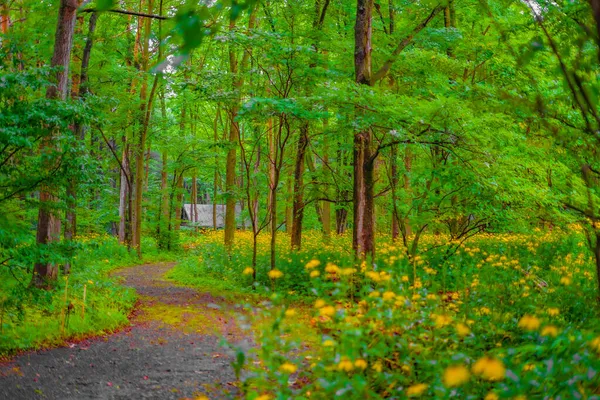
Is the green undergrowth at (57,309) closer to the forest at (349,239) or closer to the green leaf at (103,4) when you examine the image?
the forest at (349,239)

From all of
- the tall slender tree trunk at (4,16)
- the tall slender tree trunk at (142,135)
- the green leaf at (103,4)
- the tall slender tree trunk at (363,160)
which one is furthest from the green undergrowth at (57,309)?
the tall slender tree trunk at (142,135)

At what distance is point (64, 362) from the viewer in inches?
230

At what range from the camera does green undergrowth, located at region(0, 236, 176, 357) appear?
6.26 metres

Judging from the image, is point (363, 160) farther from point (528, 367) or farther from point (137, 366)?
point (528, 367)

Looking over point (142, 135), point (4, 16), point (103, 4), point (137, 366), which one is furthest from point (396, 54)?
point (142, 135)

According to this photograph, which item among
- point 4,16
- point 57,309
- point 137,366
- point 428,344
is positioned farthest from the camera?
point 4,16

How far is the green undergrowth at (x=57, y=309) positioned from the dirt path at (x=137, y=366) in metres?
0.25

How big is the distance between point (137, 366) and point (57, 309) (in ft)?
7.74

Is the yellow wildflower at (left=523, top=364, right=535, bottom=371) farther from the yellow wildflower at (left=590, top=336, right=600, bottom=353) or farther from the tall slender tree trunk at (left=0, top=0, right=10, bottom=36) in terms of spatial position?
the tall slender tree trunk at (left=0, top=0, right=10, bottom=36)

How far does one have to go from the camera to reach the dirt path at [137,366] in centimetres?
490

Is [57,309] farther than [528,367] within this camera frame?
Yes

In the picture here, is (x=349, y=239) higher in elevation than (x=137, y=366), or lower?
higher

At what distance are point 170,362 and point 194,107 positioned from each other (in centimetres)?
1922

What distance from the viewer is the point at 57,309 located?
24.6 ft
